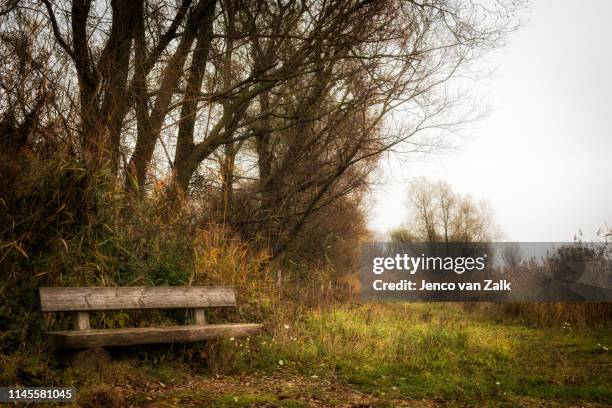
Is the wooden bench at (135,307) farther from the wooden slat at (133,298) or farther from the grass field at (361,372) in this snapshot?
the grass field at (361,372)

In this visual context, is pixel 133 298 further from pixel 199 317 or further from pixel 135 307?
pixel 199 317

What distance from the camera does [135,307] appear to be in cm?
580

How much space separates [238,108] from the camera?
1027 cm

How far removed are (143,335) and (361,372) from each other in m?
2.22

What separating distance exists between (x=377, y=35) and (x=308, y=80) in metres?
2.02

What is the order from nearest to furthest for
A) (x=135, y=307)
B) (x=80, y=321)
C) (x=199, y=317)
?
(x=80, y=321)
(x=135, y=307)
(x=199, y=317)

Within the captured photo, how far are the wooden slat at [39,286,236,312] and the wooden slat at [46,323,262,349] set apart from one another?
0.81 feet

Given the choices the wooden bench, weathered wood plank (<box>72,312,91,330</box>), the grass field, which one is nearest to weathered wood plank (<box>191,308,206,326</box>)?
the wooden bench

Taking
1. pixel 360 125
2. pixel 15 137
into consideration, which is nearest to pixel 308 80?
pixel 360 125

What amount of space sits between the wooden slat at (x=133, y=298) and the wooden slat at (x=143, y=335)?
25 cm

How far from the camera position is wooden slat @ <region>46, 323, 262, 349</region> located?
505cm

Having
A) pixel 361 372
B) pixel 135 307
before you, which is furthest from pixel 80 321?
pixel 361 372

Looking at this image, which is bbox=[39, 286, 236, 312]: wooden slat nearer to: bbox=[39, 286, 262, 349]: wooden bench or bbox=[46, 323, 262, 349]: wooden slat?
bbox=[39, 286, 262, 349]: wooden bench

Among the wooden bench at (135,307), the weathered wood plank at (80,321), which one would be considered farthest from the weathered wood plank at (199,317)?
the weathered wood plank at (80,321)
